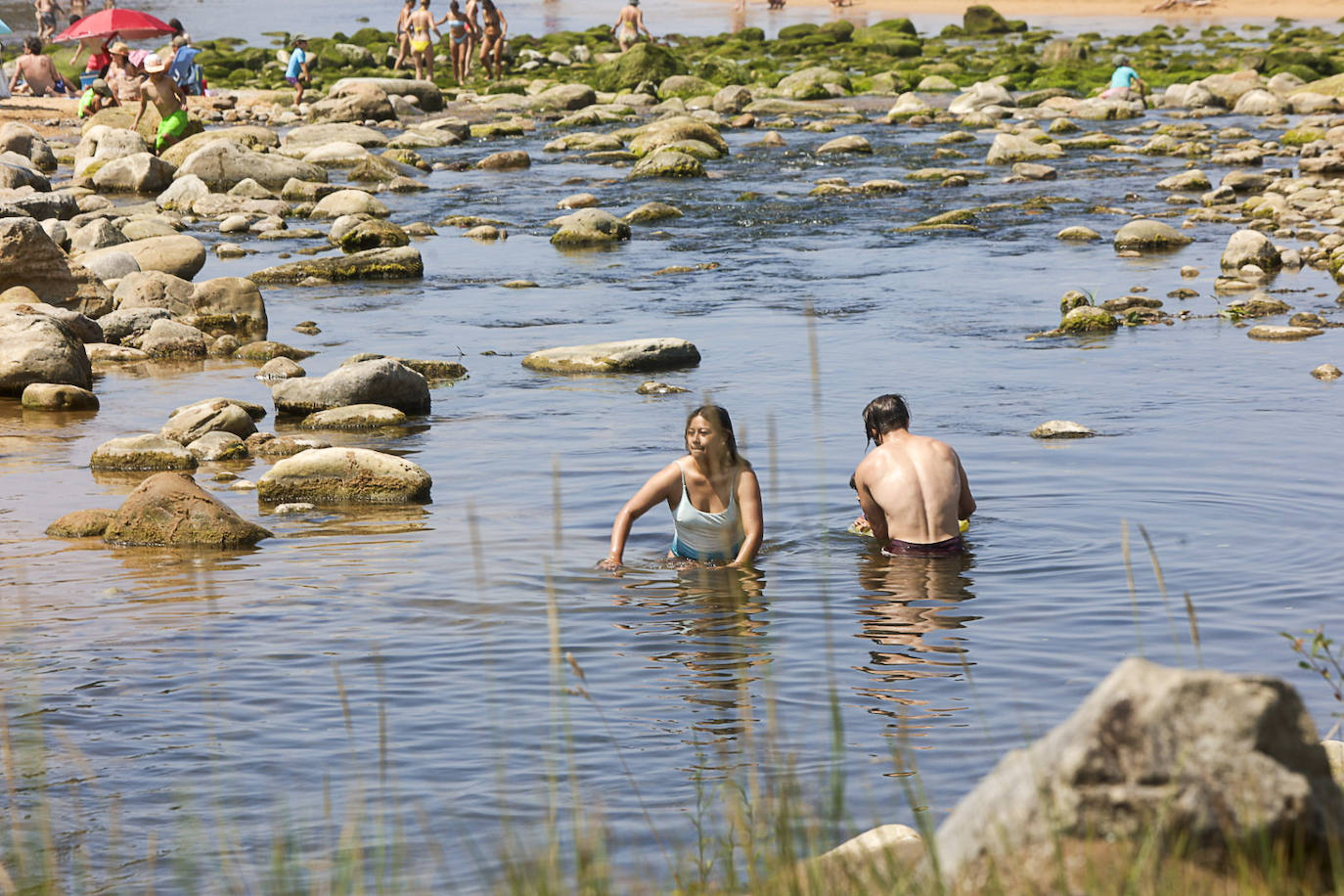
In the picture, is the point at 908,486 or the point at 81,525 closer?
the point at 908,486

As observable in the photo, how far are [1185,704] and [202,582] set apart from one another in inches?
265

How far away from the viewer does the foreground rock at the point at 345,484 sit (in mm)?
10773

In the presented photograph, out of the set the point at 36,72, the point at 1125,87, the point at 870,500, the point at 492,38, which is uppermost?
the point at 492,38

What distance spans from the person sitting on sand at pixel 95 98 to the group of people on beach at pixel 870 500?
28.8 metres

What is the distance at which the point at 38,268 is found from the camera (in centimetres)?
1642

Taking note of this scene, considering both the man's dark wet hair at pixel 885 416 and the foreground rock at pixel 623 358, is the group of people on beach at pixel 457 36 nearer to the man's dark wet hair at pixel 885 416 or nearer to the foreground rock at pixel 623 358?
the foreground rock at pixel 623 358

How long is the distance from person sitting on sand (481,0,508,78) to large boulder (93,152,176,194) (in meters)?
18.5

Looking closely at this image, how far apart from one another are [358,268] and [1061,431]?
1072 centimetres

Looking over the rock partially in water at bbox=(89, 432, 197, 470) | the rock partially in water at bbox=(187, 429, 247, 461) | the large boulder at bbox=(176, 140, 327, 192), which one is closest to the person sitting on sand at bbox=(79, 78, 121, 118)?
the large boulder at bbox=(176, 140, 327, 192)

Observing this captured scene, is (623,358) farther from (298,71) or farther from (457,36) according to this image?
(457,36)

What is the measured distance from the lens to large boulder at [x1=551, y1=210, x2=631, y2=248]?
22031 millimetres

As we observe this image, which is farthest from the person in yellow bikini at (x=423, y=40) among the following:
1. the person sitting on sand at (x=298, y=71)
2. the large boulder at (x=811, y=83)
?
the large boulder at (x=811, y=83)

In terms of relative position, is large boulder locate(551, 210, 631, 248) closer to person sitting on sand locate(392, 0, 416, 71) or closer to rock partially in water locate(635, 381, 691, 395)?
rock partially in water locate(635, 381, 691, 395)

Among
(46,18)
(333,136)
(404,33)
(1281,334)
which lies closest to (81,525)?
(1281,334)
